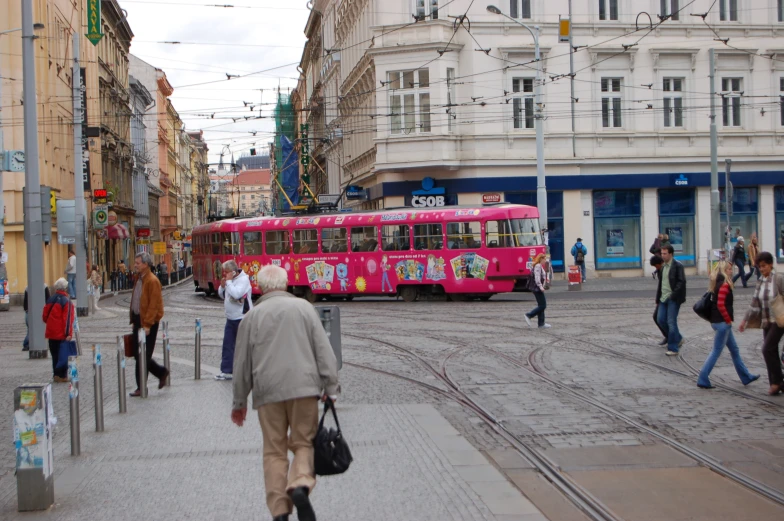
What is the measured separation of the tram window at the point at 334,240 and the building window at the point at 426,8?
11.6 m

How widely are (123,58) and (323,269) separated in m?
41.8

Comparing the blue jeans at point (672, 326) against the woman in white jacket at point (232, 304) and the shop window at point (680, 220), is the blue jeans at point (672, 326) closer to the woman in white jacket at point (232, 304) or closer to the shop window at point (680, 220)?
the woman in white jacket at point (232, 304)

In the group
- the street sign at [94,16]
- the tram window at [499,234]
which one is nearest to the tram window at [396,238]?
the tram window at [499,234]


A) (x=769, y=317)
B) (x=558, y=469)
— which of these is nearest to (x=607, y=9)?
(x=769, y=317)

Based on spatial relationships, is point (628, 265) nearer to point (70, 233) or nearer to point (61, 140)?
point (70, 233)

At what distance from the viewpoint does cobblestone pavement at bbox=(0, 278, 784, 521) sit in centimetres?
777

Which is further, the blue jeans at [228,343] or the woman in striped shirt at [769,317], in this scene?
the blue jeans at [228,343]

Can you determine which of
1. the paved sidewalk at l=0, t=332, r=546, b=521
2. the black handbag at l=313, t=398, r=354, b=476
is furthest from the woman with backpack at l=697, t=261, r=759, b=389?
the black handbag at l=313, t=398, r=354, b=476

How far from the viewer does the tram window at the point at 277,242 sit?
33.4 meters

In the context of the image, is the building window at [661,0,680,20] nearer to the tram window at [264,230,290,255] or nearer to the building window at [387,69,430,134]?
the building window at [387,69,430,134]

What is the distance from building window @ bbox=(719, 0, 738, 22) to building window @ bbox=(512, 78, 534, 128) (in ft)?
28.2

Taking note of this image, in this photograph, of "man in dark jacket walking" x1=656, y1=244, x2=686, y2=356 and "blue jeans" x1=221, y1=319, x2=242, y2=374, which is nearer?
"blue jeans" x1=221, y1=319, x2=242, y2=374

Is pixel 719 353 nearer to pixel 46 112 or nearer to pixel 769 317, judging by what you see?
pixel 769 317

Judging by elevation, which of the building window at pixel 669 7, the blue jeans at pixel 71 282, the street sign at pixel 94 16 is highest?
the building window at pixel 669 7
